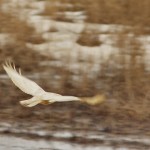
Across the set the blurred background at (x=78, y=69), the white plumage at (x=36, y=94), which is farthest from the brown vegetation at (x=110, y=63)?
the white plumage at (x=36, y=94)

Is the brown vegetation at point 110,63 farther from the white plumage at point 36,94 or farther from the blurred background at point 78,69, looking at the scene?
the white plumage at point 36,94

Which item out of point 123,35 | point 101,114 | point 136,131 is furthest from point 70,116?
point 123,35

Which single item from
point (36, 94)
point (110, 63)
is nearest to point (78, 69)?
point (110, 63)

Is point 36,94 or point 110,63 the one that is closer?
point 36,94

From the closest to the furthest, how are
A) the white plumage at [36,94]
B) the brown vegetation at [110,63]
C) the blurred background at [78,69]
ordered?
the white plumage at [36,94] → the blurred background at [78,69] → the brown vegetation at [110,63]

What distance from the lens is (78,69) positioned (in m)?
3.62

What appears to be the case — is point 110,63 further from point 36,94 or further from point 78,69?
point 36,94

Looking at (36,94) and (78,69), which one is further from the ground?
(78,69)

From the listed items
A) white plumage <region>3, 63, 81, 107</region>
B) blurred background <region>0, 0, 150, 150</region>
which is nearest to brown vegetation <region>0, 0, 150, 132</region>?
blurred background <region>0, 0, 150, 150</region>

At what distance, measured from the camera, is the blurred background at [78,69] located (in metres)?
2.93

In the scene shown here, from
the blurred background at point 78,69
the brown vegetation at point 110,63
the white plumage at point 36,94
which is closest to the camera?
the white plumage at point 36,94

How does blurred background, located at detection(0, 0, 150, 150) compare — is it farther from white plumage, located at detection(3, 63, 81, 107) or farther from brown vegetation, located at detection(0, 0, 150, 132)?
white plumage, located at detection(3, 63, 81, 107)

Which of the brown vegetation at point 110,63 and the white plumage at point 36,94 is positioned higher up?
the brown vegetation at point 110,63

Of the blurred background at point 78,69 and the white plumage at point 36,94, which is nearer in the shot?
the white plumage at point 36,94
